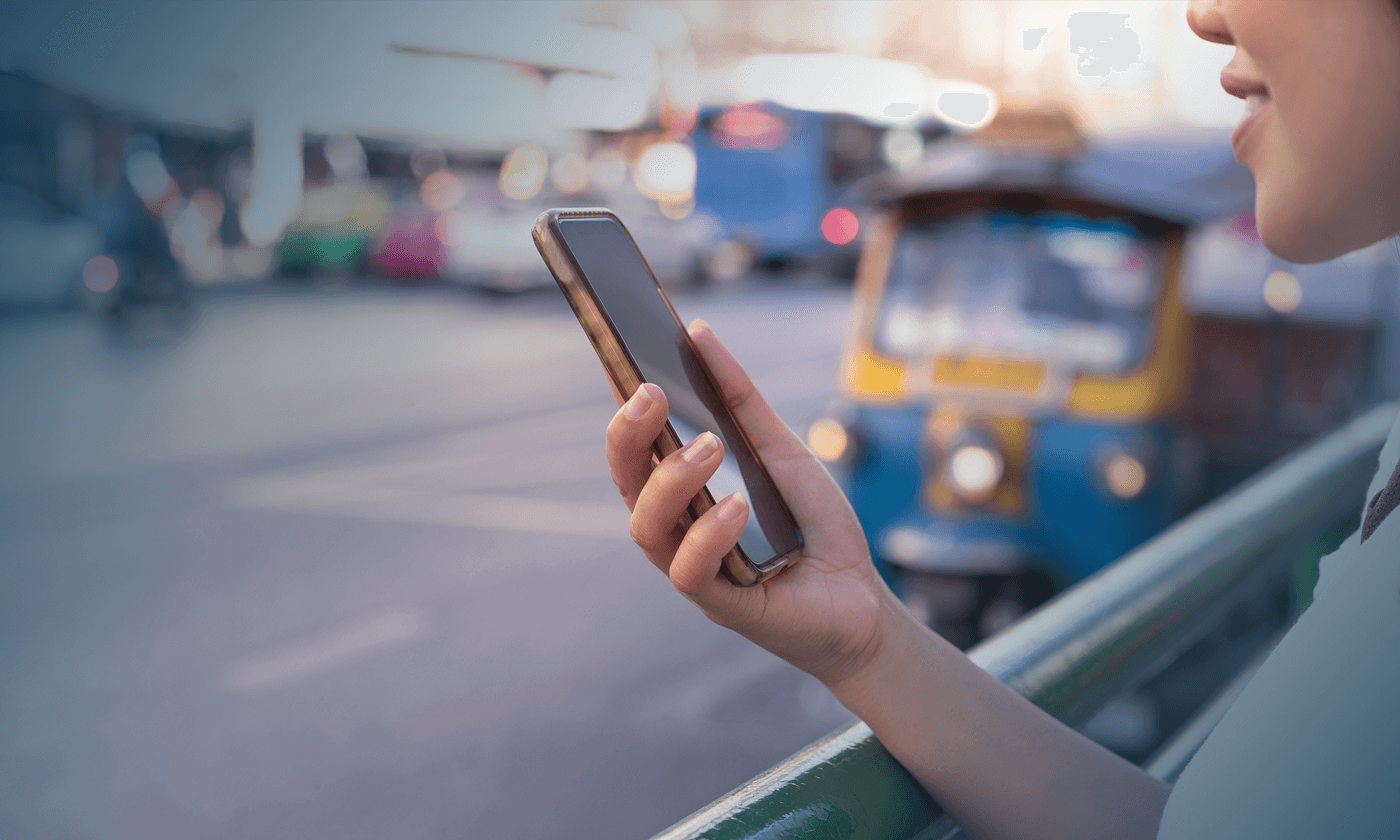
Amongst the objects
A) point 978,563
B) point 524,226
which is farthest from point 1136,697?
point 524,226

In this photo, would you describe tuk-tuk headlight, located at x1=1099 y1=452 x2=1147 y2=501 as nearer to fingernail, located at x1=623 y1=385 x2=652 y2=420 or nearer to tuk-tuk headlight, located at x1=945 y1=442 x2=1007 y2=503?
tuk-tuk headlight, located at x1=945 y1=442 x2=1007 y2=503

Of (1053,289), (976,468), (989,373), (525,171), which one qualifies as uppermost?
(1053,289)

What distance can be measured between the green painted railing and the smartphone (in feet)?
0.60

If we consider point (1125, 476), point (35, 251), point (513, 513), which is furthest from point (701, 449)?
point (35, 251)

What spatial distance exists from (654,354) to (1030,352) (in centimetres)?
324

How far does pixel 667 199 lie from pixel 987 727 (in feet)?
→ 69.9

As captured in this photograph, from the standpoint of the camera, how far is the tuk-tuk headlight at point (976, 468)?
12.3 feet

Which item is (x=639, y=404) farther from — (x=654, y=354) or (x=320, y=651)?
(x=320, y=651)

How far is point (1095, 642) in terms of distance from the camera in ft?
4.33

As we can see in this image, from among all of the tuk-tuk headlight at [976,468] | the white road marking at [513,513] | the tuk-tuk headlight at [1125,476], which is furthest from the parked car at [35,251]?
the tuk-tuk headlight at [1125,476]

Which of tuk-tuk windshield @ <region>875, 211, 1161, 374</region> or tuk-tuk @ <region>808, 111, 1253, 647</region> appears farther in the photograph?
tuk-tuk windshield @ <region>875, 211, 1161, 374</region>

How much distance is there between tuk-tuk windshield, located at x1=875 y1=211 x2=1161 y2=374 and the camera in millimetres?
4016

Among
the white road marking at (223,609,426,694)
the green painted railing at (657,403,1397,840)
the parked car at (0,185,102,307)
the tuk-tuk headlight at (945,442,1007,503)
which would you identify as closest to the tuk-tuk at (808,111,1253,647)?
the tuk-tuk headlight at (945,442,1007,503)

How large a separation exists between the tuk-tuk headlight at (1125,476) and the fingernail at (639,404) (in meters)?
3.25
